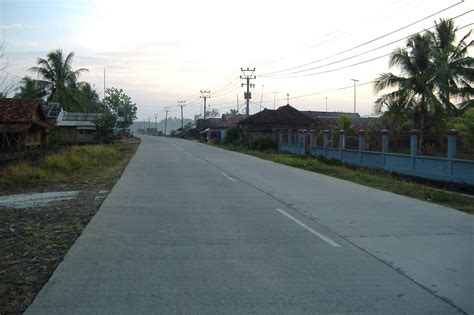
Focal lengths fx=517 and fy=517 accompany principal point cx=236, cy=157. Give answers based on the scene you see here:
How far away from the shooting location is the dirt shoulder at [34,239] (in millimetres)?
5547

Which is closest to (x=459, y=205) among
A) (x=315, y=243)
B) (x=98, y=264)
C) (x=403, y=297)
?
(x=315, y=243)

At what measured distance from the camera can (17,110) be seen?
41.1 meters

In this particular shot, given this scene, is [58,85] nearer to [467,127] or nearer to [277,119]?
[277,119]

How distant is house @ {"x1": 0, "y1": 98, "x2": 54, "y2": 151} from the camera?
38500 mm

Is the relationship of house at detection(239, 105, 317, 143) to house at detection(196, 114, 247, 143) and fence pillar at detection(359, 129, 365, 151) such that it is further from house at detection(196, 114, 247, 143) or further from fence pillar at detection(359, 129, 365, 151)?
fence pillar at detection(359, 129, 365, 151)

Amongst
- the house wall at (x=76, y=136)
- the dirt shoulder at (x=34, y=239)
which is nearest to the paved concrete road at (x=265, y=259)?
the dirt shoulder at (x=34, y=239)

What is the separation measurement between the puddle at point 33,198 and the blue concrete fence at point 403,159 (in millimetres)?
12570

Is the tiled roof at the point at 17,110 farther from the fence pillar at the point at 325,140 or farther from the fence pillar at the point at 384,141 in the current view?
the fence pillar at the point at 384,141

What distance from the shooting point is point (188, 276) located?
598 centimetres

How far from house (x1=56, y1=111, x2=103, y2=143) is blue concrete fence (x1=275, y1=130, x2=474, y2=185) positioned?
34.0 metres

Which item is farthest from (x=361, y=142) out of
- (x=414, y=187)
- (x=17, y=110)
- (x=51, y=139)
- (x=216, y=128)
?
(x=216, y=128)

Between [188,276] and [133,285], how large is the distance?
26.4 inches

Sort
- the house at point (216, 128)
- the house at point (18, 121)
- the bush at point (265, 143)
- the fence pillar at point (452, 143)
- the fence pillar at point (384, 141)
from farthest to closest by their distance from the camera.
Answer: the house at point (216, 128) < the bush at point (265, 143) < the house at point (18, 121) < the fence pillar at point (384, 141) < the fence pillar at point (452, 143)

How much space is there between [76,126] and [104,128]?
9383 millimetres
